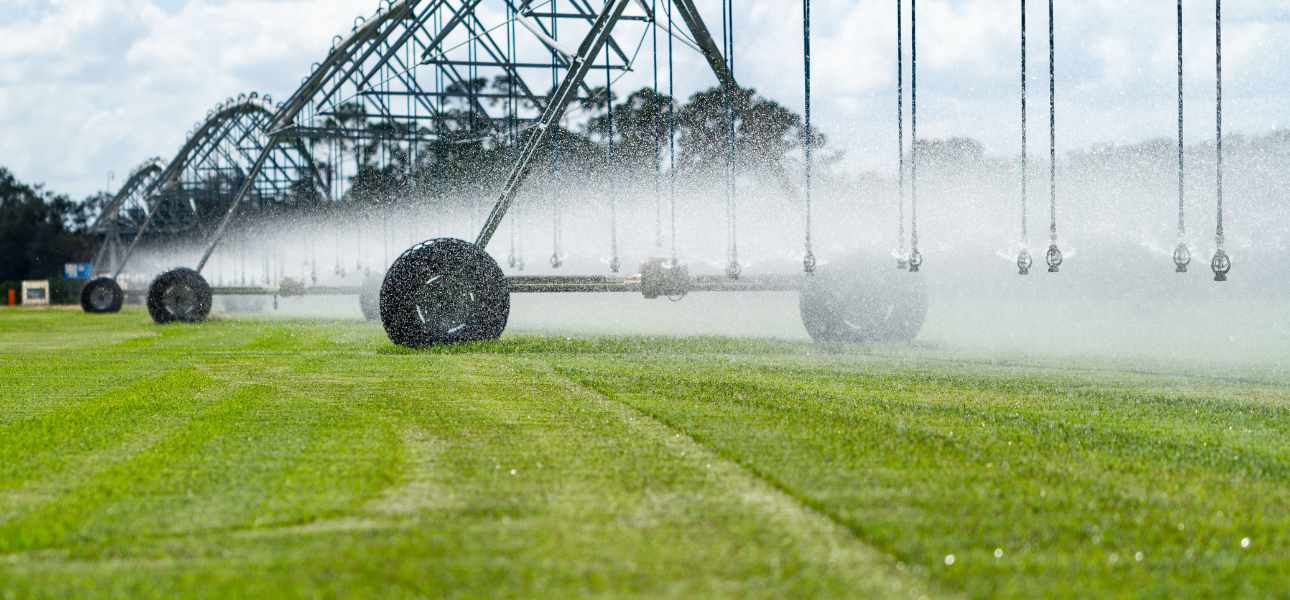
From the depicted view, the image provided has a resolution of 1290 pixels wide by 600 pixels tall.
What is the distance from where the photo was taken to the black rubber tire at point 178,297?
37.5 metres

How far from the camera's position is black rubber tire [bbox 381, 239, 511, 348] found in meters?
21.2

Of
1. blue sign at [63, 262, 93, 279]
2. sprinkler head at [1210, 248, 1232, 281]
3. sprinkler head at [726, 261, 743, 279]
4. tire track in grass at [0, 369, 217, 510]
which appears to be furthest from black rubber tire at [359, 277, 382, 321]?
blue sign at [63, 262, 93, 279]

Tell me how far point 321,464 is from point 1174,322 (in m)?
25.6

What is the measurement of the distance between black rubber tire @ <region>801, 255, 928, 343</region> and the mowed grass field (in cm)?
860

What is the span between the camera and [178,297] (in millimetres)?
37844

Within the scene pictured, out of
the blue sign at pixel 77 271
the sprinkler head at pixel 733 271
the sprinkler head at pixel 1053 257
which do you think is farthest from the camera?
the blue sign at pixel 77 271

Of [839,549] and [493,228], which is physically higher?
[493,228]

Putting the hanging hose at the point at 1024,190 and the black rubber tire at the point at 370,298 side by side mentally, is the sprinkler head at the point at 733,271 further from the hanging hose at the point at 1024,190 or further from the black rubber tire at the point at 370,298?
the black rubber tire at the point at 370,298

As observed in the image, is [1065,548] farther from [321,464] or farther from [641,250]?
[641,250]

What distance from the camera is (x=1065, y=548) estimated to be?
5621 mm

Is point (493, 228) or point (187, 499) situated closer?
point (187, 499)

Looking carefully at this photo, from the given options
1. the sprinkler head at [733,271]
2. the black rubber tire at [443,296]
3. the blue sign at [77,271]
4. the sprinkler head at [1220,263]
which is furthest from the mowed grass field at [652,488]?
the blue sign at [77,271]

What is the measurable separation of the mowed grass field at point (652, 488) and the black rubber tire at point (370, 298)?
24.3 m

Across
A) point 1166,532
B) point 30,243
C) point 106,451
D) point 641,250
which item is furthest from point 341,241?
point 30,243
